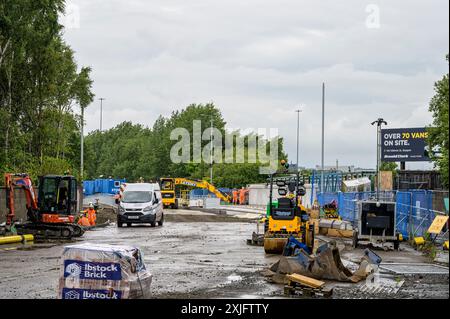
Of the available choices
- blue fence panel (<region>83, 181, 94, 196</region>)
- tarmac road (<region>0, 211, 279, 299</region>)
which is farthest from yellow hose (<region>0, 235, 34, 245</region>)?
blue fence panel (<region>83, 181, 94, 196</region>)

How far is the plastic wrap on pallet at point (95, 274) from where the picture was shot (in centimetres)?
1149

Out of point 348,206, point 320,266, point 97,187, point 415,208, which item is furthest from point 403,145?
point 320,266

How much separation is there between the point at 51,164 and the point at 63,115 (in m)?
11.3

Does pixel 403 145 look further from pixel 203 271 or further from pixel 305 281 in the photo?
pixel 305 281

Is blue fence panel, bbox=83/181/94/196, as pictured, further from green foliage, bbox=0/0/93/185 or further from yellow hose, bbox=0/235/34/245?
yellow hose, bbox=0/235/34/245

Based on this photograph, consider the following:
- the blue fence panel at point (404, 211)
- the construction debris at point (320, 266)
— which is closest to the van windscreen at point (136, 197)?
the blue fence panel at point (404, 211)

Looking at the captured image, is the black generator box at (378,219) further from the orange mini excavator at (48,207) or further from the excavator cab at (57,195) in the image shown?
the excavator cab at (57,195)

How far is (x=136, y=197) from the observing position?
132 ft

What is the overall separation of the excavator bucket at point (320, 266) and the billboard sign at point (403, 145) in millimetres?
47047

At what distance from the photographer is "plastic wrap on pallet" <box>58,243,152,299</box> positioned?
11.5 meters

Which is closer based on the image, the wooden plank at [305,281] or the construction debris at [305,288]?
the construction debris at [305,288]
